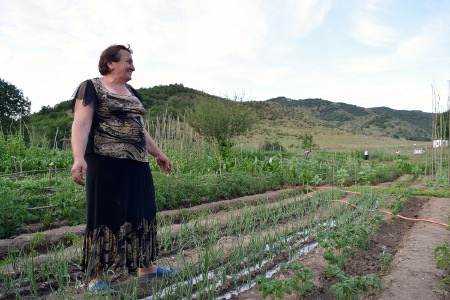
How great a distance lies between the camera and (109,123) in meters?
3.05

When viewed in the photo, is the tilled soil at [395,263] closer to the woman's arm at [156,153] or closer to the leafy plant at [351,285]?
the leafy plant at [351,285]

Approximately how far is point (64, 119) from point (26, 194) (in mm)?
22100

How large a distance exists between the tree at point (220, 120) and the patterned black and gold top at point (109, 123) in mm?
12291

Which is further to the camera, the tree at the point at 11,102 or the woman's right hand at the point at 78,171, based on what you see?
the tree at the point at 11,102

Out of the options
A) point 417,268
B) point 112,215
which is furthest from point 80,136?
point 417,268

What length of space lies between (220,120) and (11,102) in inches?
735

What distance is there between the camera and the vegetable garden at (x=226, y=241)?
9.64 feet

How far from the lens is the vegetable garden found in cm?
294

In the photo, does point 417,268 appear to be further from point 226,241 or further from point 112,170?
point 112,170

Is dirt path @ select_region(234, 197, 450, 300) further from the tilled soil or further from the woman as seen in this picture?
the woman

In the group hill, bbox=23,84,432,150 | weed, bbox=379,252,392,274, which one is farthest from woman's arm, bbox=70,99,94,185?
hill, bbox=23,84,432,150

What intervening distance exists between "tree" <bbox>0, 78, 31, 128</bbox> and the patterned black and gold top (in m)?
26.9

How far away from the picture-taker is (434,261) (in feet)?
13.6

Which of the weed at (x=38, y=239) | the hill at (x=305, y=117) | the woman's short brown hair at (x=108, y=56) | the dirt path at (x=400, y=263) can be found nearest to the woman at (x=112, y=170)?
the woman's short brown hair at (x=108, y=56)
